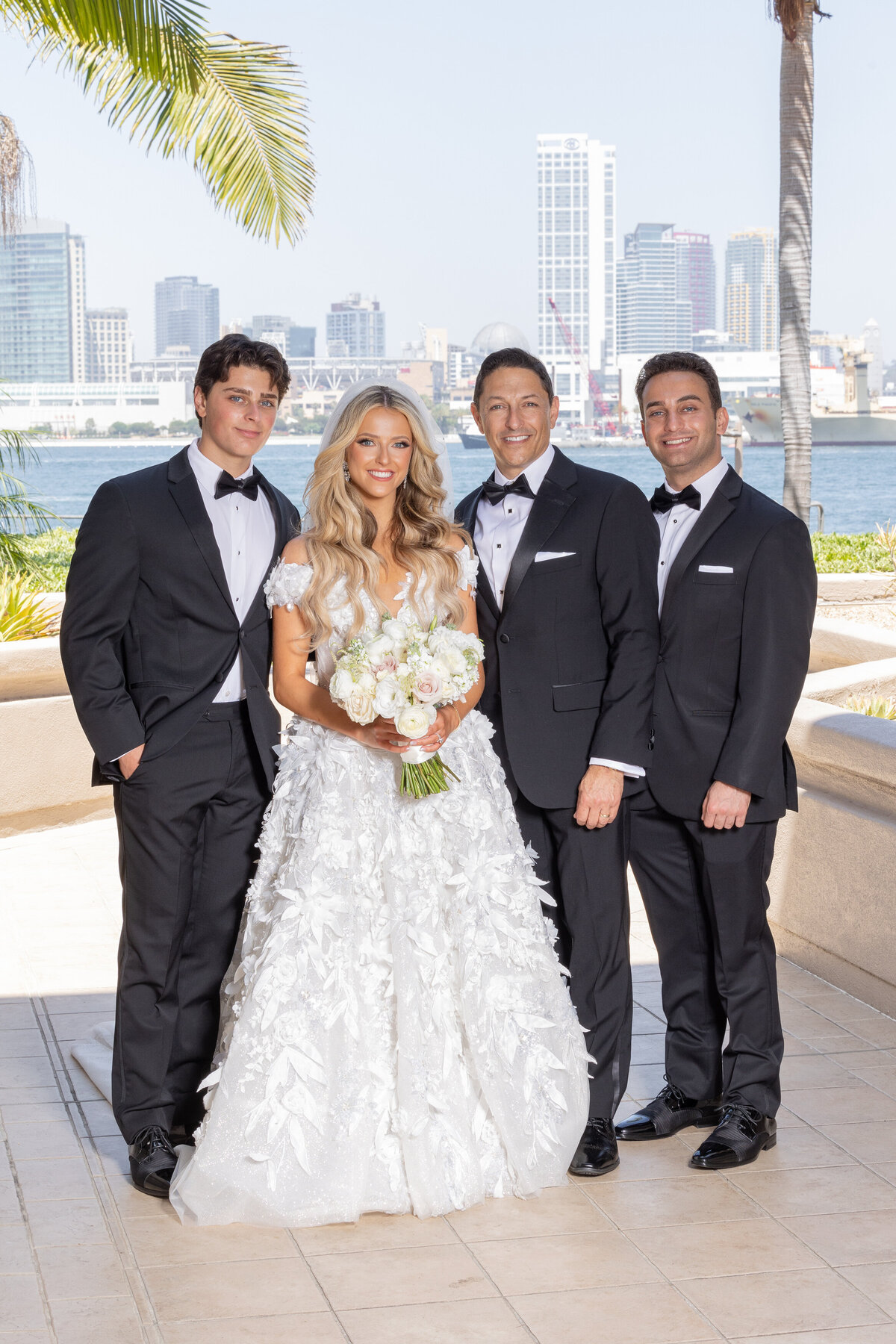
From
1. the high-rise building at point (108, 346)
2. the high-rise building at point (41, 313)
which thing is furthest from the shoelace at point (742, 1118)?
the high-rise building at point (108, 346)

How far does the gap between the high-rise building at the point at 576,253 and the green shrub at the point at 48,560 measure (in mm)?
132415

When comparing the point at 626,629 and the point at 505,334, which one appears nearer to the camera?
the point at 626,629

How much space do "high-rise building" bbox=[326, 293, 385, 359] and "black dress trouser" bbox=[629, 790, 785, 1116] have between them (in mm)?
108972

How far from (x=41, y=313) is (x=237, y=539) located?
117 meters

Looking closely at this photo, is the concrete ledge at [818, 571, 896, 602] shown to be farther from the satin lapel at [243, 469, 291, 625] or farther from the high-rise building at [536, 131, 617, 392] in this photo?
the high-rise building at [536, 131, 617, 392]

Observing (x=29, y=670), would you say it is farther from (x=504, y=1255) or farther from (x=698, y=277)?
(x=698, y=277)

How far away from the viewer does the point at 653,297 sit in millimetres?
155625

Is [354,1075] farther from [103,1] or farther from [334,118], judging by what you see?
[334,118]

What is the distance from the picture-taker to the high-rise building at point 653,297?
495ft

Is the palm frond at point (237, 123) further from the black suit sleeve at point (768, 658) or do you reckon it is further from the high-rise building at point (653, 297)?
the high-rise building at point (653, 297)

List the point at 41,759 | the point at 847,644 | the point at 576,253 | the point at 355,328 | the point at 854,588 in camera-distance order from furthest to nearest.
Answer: the point at 576,253 → the point at 355,328 → the point at 854,588 → the point at 847,644 → the point at 41,759

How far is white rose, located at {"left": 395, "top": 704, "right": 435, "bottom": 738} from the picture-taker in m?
3.45

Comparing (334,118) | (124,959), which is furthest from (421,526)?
(334,118)

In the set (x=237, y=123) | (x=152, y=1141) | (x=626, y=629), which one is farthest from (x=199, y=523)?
(x=237, y=123)
